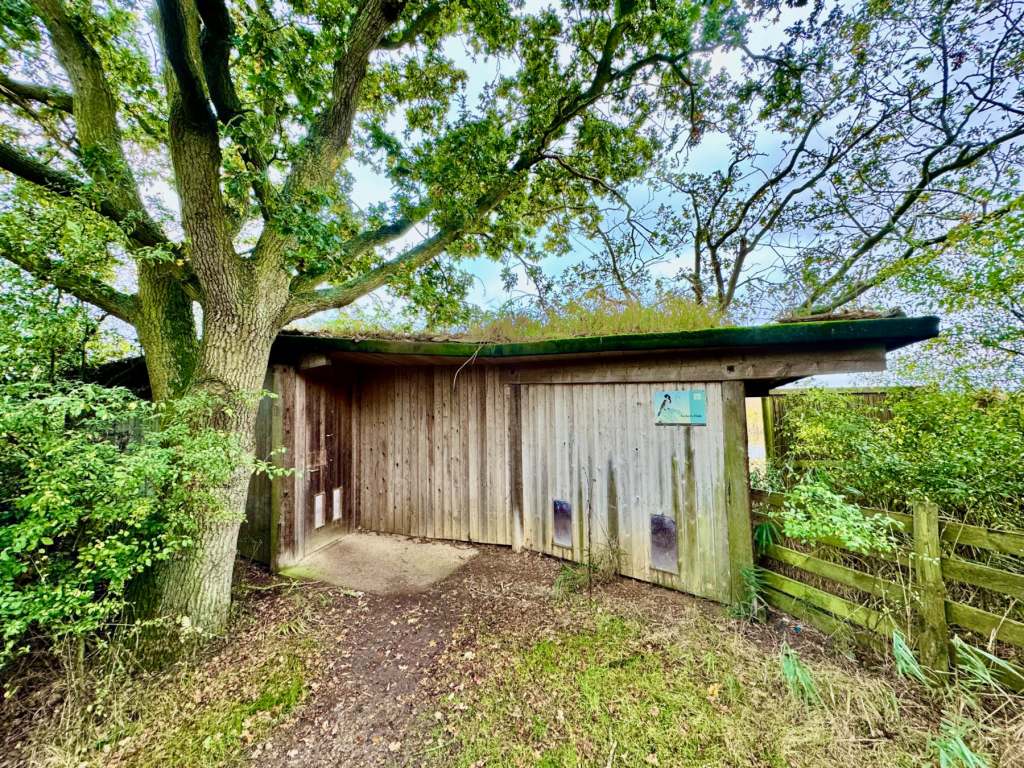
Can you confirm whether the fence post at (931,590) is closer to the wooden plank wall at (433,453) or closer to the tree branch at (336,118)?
the wooden plank wall at (433,453)

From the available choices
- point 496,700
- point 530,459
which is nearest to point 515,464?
point 530,459

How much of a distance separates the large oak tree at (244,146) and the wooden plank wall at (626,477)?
2.45m

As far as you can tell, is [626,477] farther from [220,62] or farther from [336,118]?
[220,62]

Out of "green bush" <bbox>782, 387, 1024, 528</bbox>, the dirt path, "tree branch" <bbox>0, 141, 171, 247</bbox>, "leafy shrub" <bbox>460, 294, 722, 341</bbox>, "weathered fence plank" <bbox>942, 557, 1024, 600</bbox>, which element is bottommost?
the dirt path

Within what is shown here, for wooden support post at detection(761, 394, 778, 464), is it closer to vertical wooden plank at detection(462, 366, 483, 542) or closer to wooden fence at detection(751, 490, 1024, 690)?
wooden fence at detection(751, 490, 1024, 690)

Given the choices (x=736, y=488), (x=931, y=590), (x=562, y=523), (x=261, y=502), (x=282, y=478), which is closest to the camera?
(x=931, y=590)

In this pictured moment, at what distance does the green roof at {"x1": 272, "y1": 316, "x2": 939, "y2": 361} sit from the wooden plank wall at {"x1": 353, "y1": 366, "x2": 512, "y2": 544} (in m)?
0.94

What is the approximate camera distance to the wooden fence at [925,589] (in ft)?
5.53

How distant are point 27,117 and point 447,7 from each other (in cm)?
443

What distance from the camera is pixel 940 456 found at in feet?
7.17

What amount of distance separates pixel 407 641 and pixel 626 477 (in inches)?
89.9

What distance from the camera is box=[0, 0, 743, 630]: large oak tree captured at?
2.42 m

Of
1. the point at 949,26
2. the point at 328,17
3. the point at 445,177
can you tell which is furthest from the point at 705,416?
the point at 949,26

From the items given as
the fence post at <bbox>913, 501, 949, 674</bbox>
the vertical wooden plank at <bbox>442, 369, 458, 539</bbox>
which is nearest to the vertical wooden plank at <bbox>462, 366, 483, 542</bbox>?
the vertical wooden plank at <bbox>442, 369, 458, 539</bbox>
